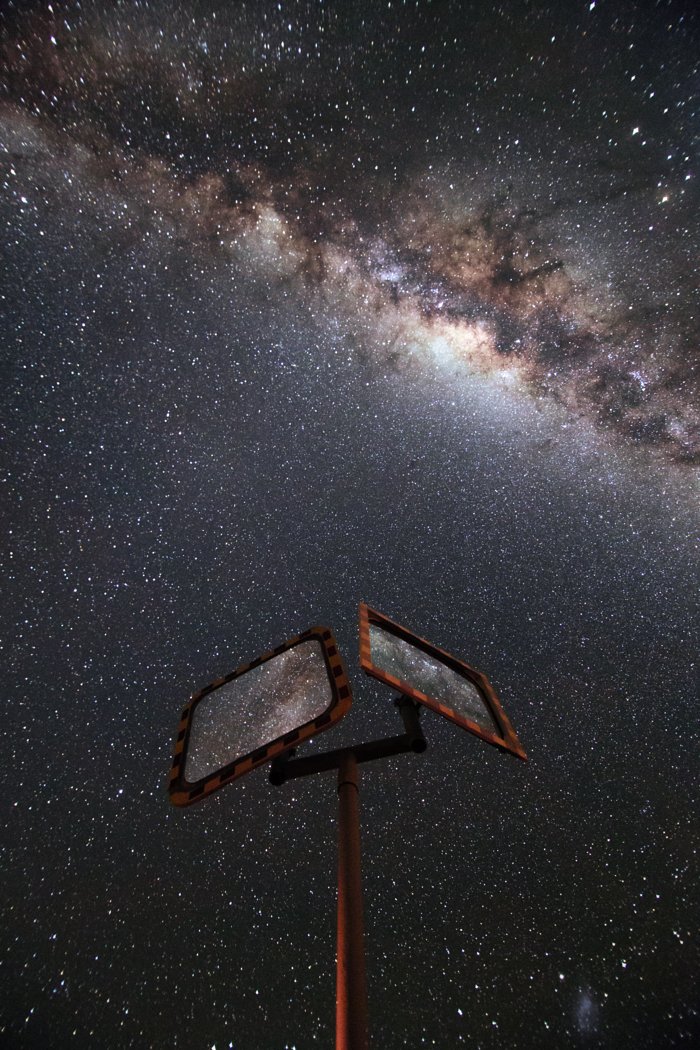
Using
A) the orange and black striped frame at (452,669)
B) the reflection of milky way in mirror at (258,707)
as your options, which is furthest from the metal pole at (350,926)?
the orange and black striped frame at (452,669)

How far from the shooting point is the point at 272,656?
10.2ft

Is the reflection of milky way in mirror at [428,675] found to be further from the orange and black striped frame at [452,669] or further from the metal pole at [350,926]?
the metal pole at [350,926]

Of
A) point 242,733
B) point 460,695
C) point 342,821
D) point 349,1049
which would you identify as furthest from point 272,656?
point 349,1049

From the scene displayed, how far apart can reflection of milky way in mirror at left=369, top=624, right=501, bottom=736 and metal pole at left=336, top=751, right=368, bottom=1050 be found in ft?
2.41

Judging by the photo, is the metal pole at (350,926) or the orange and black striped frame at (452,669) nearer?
the metal pole at (350,926)

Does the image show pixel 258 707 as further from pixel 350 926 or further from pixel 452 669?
pixel 452 669

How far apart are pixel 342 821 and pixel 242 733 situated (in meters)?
0.79

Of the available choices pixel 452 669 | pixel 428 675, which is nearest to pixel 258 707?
pixel 428 675

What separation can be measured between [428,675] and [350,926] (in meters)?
1.34

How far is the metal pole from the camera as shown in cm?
216

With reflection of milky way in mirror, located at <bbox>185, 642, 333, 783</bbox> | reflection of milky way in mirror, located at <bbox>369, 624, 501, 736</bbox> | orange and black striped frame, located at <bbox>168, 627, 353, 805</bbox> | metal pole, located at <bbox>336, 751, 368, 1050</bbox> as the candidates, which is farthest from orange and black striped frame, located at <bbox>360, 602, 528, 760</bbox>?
metal pole, located at <bbox>336, 751, 368, 1050</bbox>

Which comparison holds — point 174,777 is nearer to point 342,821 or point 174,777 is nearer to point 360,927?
point 342,821

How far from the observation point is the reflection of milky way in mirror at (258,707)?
257 centimetres

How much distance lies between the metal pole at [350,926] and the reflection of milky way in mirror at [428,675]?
28.9 inches
